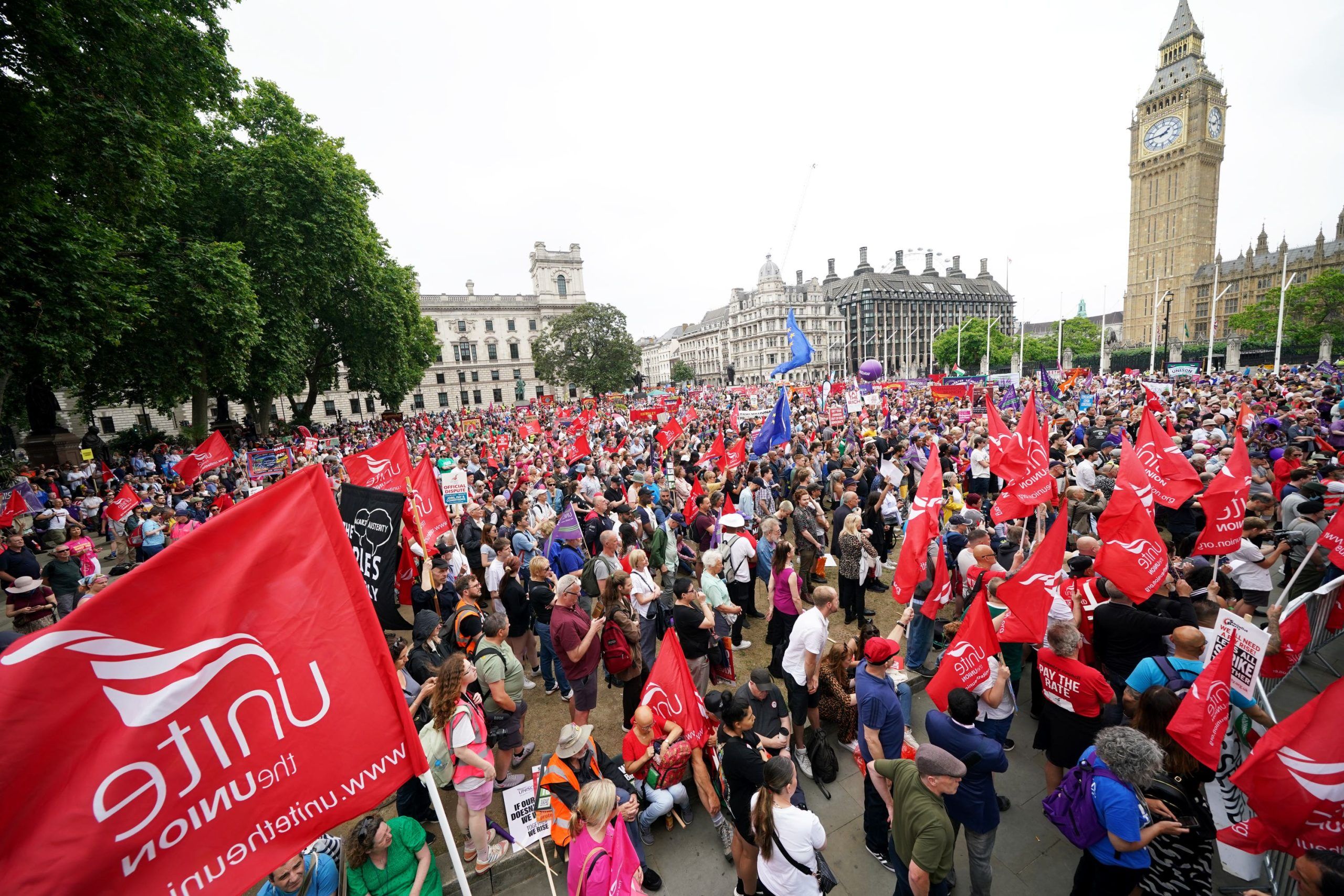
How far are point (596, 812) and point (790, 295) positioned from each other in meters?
108

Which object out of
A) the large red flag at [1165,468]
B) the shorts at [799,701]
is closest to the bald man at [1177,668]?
the shorts at [799,701]

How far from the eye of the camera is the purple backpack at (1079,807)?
10.2ft

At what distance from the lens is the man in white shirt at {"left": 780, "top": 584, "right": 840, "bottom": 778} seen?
4723 millimetres

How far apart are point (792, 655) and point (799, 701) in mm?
536

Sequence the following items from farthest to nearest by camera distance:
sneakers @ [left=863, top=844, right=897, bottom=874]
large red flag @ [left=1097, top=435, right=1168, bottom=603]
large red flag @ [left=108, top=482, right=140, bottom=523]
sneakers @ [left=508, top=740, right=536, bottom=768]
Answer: large red flag @ [left=108, top=482, right=140, bottom=523] → sneakers @ [left=508, top=740, right=536, bottom=768] → large red flag @ [left=1097, top=435, right=1168, bottom=603] → sneakers @ [left=863, top=844, right=897, bottom=874]

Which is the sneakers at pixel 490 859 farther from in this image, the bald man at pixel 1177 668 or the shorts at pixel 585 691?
the bald man at pixel 1177 668

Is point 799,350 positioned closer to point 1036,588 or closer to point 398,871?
point 1036,588

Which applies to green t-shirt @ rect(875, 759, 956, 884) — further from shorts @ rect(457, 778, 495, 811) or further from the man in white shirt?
shorts @ rect(457, 778, 495, 811)

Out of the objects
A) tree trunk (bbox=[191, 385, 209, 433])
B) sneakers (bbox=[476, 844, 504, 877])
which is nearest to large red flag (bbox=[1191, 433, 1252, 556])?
sneakers (bbox=[476, 844, 504, 877])

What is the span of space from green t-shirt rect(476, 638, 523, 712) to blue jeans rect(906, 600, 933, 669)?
4371 mm

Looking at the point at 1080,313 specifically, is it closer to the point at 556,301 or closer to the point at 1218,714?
the point at 556,301

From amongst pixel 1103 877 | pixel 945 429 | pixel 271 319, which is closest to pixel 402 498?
pixel 1103 877

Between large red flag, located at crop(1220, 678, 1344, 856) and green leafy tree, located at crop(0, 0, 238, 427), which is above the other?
green leafy tree, located at crop(0, 0, 238, 427)

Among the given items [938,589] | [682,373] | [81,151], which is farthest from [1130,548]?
[682,373]
